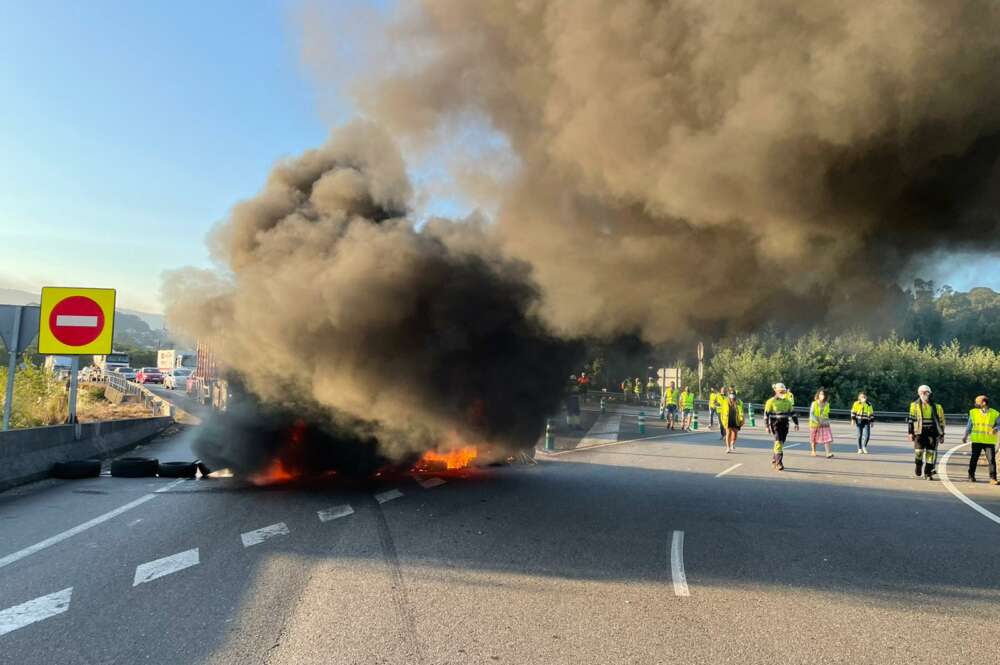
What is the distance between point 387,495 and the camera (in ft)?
28.3

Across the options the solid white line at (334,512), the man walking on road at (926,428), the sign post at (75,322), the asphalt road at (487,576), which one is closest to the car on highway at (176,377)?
the sign post at (75,322)

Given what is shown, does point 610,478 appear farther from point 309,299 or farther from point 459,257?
point 309,299

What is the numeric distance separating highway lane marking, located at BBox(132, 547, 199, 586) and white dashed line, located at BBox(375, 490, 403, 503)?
9.16 ft

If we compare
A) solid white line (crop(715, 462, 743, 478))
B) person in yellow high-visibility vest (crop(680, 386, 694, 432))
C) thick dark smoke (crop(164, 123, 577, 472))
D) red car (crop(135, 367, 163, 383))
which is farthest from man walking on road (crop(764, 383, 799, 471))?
red car (crop(135, 367, 163, 383))

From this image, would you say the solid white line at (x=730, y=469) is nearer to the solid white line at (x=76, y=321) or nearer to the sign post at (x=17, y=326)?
the solid white line at (x=76, y=321)

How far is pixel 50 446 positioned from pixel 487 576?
833 cm

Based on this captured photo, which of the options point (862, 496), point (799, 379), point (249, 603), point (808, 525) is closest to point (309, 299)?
point (249, 603)

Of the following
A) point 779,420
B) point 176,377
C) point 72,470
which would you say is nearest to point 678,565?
point 72,470

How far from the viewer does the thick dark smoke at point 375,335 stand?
8148 mm

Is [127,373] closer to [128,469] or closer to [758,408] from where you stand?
[758,408]

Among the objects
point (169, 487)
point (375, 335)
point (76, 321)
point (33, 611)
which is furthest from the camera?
point (76, 321)

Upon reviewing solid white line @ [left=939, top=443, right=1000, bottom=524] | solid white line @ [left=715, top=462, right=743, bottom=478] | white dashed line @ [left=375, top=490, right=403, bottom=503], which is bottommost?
solid white line @ [left=715, top=462, right=743, bottom=478]

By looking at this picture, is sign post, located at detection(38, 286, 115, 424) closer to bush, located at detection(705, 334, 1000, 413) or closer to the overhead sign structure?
the overhead sign structure

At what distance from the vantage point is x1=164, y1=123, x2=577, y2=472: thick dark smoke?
8148mm
